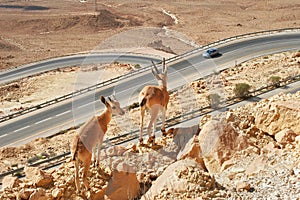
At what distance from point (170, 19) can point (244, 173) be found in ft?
319

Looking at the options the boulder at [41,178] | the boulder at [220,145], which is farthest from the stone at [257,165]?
the boulder at [41,178]

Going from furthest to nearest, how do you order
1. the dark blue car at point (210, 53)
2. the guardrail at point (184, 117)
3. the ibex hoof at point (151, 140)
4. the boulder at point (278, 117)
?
the dark blue car at point (210, 53), the guardrail at point (184, 117), the ibex hoof at point (151, 140), the boulder at point (278, 117)

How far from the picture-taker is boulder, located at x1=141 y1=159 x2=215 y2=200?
11227mm

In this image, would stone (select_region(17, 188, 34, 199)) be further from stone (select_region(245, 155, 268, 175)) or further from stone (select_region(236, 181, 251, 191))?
stone (select_region(245, 155, 268, 175))

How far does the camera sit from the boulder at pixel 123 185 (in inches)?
535

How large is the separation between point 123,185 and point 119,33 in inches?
3244

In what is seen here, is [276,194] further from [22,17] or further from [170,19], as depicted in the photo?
[22,17]

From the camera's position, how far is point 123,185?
1369cm

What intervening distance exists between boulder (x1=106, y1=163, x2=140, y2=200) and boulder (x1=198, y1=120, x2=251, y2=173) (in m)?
2.84

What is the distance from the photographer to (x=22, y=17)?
374ft

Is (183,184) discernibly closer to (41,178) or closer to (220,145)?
(220,145)

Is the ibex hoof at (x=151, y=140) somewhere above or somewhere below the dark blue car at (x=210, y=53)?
below

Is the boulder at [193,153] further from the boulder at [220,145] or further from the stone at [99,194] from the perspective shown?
the stone at [99,194]

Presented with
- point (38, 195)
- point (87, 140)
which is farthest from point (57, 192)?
point (87, 140)
